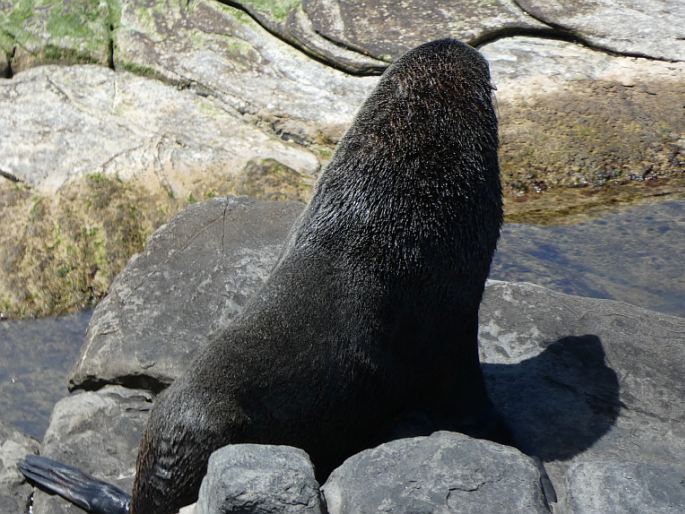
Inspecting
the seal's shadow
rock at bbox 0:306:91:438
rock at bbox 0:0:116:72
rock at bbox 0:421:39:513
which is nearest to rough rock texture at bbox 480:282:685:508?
the seal's shadow

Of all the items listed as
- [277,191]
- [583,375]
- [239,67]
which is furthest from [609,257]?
[239,67]

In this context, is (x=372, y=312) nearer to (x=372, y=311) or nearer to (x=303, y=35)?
(x=372, y=311)

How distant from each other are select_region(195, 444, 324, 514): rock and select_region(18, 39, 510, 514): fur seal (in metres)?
0.70

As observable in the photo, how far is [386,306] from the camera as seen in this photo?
4523mm

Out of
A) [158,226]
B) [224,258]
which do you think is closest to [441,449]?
[224,258]

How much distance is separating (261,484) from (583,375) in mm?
2183

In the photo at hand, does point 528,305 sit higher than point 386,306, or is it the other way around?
point 386,306

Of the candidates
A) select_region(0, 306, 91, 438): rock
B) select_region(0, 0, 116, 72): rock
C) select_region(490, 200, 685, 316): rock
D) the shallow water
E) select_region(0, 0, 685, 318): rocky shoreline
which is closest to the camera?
select_region(0, 306, 91, 438): rock

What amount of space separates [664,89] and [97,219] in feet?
14.3

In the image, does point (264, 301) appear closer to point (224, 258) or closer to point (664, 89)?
point (224, 258)

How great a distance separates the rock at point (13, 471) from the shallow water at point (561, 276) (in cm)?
23

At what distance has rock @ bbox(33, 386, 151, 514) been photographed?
5.13 meters

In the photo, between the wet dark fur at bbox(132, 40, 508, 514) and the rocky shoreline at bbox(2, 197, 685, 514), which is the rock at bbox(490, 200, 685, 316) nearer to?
the rocky shoreline at bbox(2, 197, 685, 514)

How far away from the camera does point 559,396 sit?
4961 millimetres
